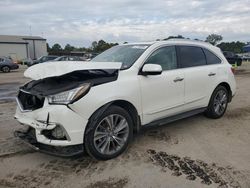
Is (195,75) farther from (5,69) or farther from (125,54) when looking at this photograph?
(5,69)

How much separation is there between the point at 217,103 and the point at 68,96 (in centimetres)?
A: 377

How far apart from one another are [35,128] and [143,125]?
1.71 metres

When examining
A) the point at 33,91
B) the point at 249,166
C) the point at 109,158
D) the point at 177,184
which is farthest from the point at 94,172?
the point at 249,166

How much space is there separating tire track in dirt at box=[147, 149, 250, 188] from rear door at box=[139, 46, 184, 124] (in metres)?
0.76

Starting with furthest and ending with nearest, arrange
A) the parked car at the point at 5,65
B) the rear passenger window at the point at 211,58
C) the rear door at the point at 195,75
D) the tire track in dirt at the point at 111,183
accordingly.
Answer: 1. the parked car at the point at 5,65
2. the rear passenger window at the point at 211,58
3. the rear door at the point at 195,75
4. the tire track in dirt at the point at 111,183

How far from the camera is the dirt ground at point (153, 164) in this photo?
359 cm

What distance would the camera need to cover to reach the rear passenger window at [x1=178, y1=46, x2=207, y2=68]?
215 inches

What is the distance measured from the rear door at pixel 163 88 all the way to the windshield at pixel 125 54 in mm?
231

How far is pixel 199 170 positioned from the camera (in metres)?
3.86

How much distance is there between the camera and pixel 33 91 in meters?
4.13

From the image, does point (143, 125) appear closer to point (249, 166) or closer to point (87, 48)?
point (249, 166)

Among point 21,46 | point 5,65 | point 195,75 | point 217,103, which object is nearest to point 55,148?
point 195,75

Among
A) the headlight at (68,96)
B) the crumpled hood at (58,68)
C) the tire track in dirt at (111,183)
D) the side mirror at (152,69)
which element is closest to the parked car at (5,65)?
the crumpled hood at (58,68)

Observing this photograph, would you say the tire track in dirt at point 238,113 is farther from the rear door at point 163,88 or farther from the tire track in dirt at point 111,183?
the tire track in dirt at point 111,183
